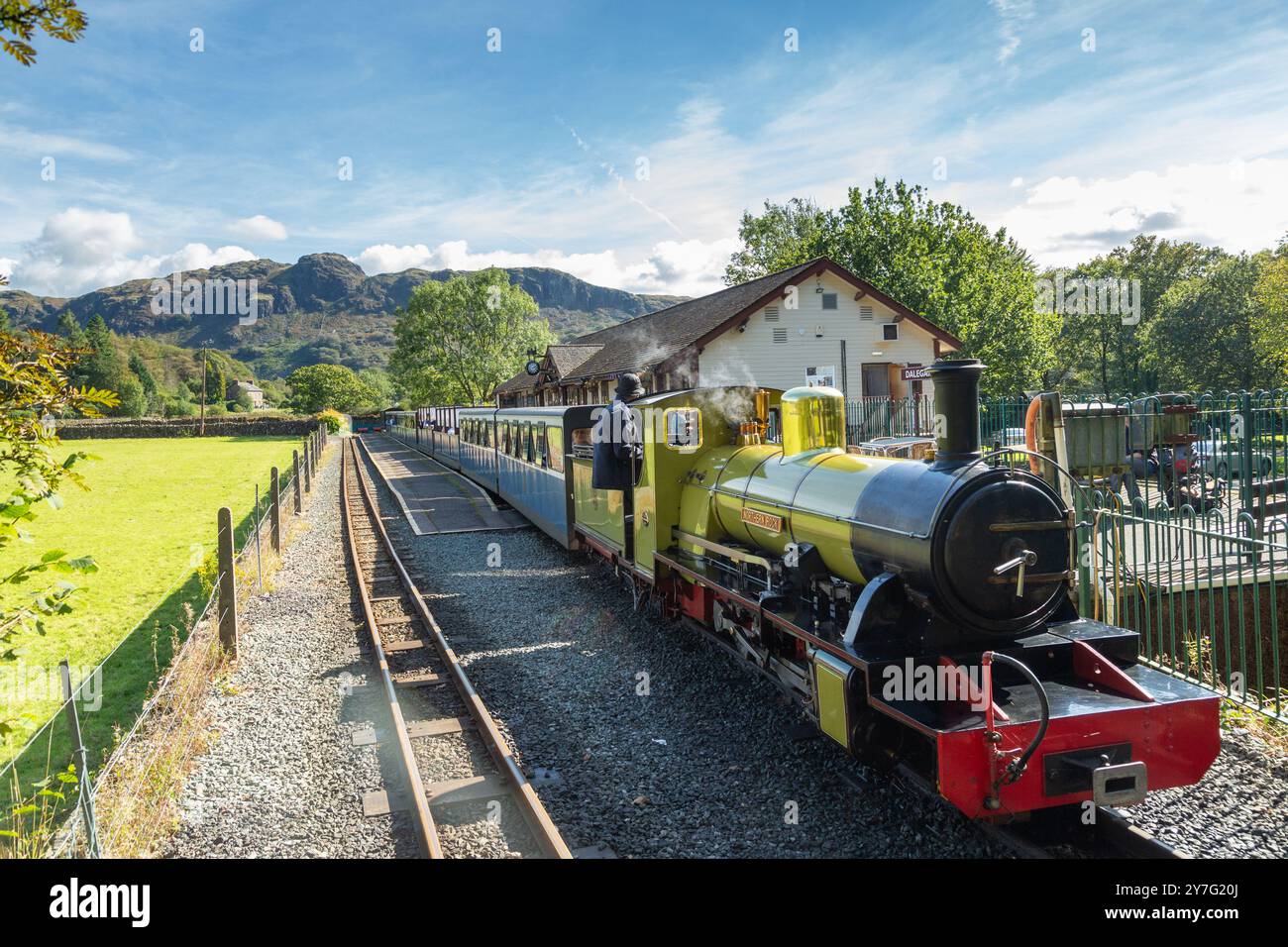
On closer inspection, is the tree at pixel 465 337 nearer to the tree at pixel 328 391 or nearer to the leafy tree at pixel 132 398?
the leafy tree at pixel 132 398

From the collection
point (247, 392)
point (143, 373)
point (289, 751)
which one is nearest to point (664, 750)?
point (289, 751)

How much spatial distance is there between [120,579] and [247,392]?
159 metres

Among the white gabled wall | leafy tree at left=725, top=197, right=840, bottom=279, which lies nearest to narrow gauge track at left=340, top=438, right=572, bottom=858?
the white gabled wall

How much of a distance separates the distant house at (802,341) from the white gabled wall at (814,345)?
0.03m

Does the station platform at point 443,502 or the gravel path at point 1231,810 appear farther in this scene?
the station platform at point 443,502

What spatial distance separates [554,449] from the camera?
14055mm

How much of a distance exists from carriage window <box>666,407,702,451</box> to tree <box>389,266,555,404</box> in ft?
178

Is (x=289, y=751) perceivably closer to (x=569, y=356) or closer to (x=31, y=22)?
(x=31, y=22)

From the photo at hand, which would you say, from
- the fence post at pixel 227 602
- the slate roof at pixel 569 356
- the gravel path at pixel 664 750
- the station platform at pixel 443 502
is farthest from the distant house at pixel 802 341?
the fence post at pixel 227 602

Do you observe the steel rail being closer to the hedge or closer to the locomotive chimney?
the locomotive chimney

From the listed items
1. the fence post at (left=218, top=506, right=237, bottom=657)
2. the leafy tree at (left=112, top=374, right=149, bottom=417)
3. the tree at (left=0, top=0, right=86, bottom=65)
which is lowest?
the fence post at (left=218, top=506, right=237, bottom=657)

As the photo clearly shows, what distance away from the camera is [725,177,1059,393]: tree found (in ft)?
115

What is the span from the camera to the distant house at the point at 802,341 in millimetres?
24922
